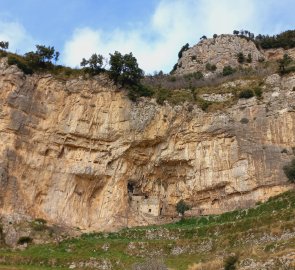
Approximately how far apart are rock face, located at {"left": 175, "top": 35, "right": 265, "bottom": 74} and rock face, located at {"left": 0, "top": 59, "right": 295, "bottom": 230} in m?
21.5

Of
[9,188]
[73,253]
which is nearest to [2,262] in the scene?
[73,253]

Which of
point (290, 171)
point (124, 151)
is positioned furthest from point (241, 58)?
point (290, 171)

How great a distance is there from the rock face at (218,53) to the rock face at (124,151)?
70.5 feet

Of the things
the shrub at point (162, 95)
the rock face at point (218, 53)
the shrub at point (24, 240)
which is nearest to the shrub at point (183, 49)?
the rock face at point (218, 53)

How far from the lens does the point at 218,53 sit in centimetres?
6788

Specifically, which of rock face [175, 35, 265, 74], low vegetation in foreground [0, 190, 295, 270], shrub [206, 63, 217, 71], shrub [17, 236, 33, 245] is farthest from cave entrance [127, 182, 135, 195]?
rock face [175, 35, 265, 74]

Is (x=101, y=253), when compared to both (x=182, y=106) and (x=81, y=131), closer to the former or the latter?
(x=81, y=131)

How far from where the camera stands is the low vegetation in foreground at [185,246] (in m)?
26.7

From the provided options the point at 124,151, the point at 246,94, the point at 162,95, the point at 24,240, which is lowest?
the point at 24,240

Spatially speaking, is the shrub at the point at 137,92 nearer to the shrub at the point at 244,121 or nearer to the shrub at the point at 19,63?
the shrub at the point at 244,121

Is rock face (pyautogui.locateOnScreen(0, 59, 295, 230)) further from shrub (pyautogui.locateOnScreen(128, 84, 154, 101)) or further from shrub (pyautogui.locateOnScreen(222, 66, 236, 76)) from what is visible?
shrub (pyautogui.locateOnScreen(222, 66, 236, 76))

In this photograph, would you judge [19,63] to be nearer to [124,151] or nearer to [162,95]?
[124,151]

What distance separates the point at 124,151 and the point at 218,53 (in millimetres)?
31047

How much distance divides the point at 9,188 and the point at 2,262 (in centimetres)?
878
